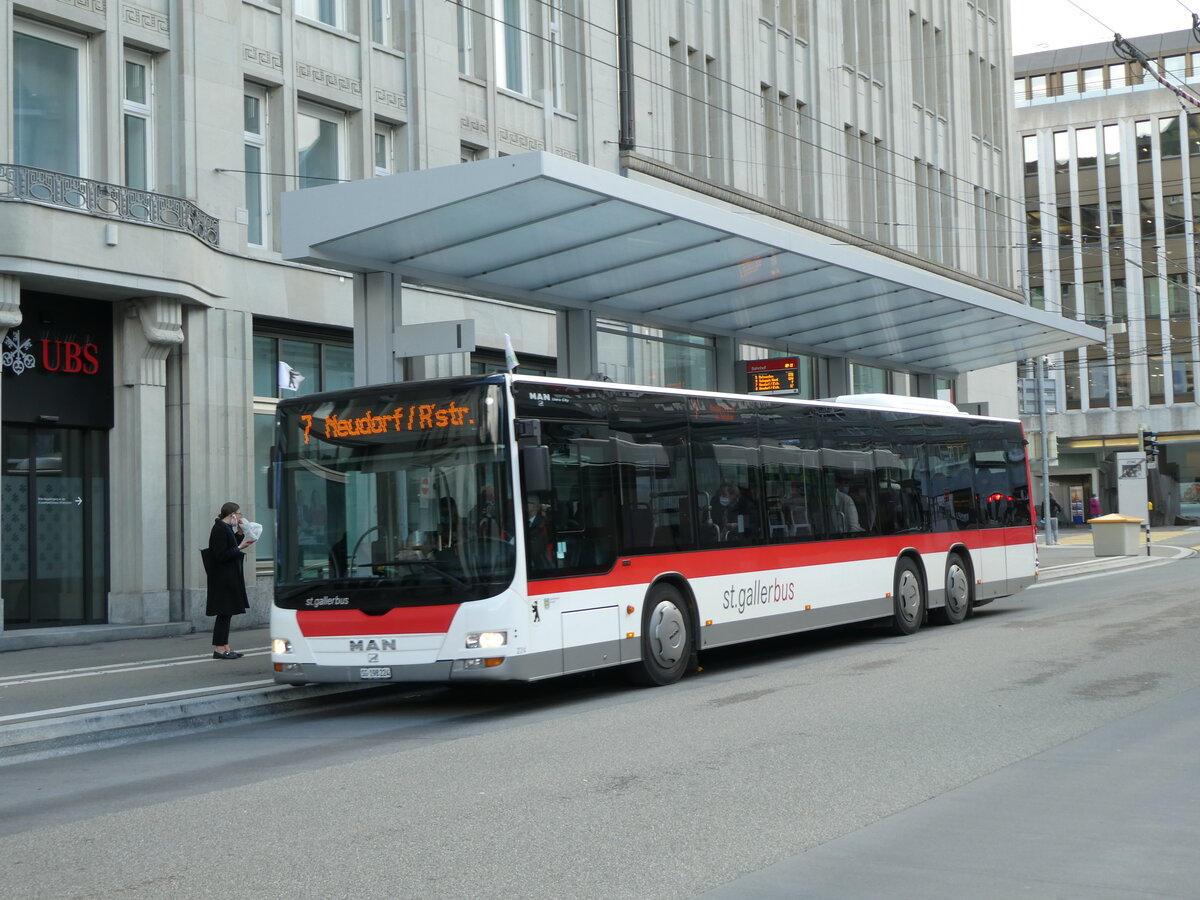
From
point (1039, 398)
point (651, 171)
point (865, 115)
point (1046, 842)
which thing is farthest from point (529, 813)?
point (1039, 398)

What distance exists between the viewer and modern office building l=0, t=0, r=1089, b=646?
17375 millimetres

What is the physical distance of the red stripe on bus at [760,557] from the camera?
39.4 feet

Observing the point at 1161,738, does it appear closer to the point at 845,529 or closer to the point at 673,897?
the point at 673,897

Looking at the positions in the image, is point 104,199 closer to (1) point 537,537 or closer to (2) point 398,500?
(2) point 398,500

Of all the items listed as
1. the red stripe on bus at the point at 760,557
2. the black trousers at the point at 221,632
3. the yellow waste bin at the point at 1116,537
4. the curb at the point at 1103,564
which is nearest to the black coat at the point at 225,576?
the black trousers at the point at 221,632

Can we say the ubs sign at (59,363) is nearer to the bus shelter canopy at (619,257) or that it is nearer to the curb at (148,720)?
the bus shelter canopy at (619,257)

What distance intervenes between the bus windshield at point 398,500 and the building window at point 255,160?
1043 centimetres

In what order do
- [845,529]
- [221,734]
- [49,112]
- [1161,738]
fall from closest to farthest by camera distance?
[1161,738]
[221,734]
[845,529]
[49,112]

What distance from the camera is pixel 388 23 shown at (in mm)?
23750

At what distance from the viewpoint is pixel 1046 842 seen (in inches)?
246

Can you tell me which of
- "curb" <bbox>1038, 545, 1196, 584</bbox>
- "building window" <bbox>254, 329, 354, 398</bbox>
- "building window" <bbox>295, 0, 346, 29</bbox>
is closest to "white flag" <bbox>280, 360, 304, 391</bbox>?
"building window" <bbox>254, 329, 354, 398</bbox>

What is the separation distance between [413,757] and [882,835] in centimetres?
371

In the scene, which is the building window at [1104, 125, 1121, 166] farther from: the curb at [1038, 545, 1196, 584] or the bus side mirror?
the bus side mirror

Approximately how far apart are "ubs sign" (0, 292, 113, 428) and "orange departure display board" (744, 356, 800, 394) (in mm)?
8931
